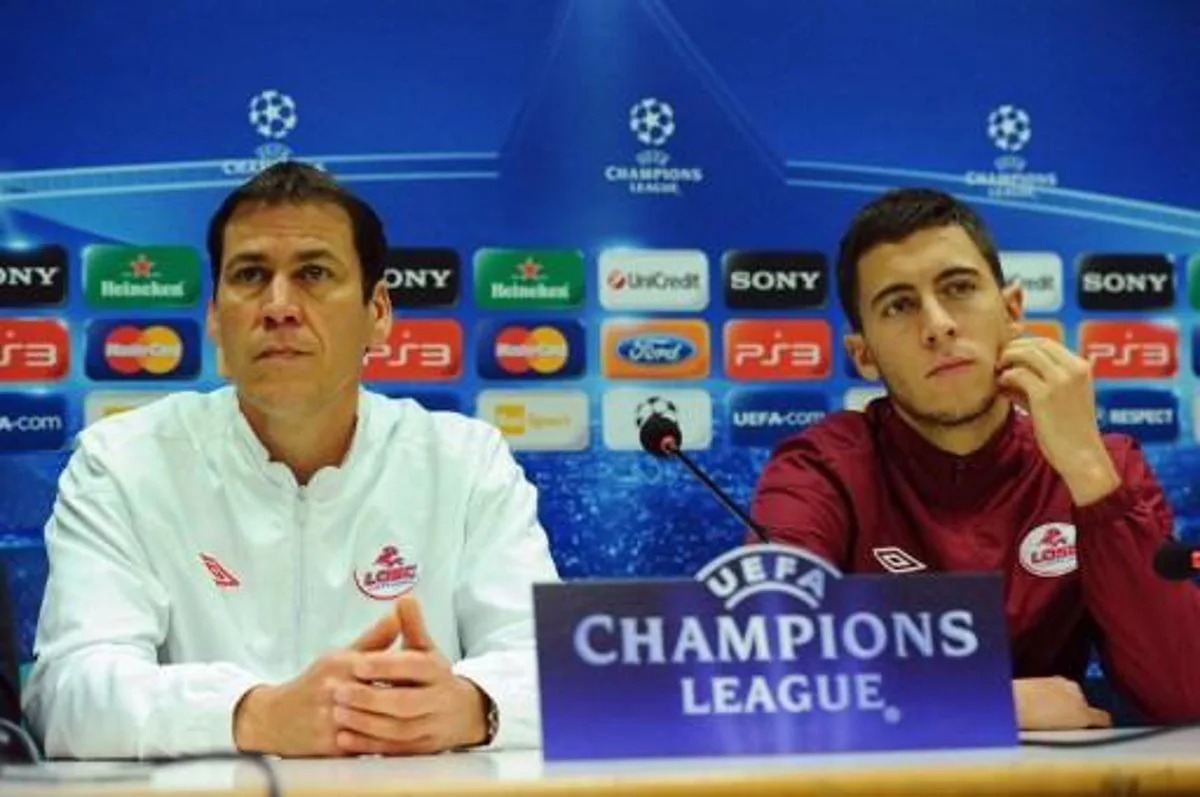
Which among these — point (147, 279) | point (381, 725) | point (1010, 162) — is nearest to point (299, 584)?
point (381, 725)

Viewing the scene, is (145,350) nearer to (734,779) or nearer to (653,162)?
(653,162)

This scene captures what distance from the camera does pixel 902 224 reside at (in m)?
2.37

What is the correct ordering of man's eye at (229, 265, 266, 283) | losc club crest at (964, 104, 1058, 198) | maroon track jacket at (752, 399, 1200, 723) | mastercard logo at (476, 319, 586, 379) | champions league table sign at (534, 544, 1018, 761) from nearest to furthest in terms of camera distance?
champions league table sign at (534, 544, 1018, 761)
maroon track jacket at (752, 399, 1200, 723)
man's eye at (229, 265, 266, 283)
mastercard logo at (476, 319, 586, 379)
losc club crest at (964, 104, 1058, 198)

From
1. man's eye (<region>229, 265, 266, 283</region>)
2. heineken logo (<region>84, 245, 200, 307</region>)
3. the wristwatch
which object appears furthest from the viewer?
heineken logo (<region>84, 245, 200, 307</region>)

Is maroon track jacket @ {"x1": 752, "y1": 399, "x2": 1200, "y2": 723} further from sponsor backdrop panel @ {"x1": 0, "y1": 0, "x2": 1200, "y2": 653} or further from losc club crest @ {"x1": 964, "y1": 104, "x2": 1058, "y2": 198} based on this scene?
losc club crest @ {"x1": 964, "y1": 104, "x2": 1058, "y2": 198}

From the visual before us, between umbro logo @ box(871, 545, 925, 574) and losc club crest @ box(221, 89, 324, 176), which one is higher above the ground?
losc club crest @ box(221, 89, 324, 176)

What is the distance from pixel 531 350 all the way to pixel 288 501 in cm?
101

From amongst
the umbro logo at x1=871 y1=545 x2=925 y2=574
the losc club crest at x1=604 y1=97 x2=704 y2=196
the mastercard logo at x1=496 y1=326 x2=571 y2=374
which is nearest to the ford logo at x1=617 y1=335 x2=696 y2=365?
the mastercard logo at x1=496 y1=326 x2=571 y2=374

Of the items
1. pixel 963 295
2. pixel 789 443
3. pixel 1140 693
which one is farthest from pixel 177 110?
pixel 1140 693

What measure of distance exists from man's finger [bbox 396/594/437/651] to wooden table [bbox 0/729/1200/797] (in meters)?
0.31

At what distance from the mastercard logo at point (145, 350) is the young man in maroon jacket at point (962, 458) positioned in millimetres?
1249

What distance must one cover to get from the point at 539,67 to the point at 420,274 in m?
0.50

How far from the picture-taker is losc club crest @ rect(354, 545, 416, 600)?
7.23ft

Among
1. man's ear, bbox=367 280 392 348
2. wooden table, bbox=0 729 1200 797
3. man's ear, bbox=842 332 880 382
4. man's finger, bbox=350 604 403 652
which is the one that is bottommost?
wooden table, bbox=0 729 1200 797
